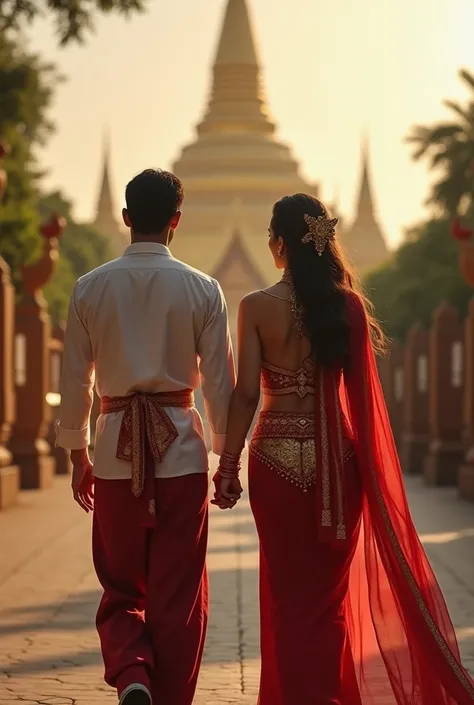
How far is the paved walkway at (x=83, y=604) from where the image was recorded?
257 inches

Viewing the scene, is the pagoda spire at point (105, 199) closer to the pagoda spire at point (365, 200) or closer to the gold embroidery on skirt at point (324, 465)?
the pagoda spire at point (365, 200)

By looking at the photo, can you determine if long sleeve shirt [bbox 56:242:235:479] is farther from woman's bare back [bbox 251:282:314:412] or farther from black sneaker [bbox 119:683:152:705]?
black sneaker [bbox 119:683:152:705]

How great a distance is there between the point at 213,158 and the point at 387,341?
203 feet

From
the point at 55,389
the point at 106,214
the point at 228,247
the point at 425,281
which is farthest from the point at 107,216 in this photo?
the point at 55,389

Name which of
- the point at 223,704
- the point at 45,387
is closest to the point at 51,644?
the point at 223,704

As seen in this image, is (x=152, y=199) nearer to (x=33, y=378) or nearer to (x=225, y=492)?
(x=225, y=492)

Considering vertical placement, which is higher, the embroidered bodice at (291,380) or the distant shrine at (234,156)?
the distant shrine at (234,156)

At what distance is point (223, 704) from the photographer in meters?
6.18

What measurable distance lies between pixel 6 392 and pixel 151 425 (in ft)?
35.1

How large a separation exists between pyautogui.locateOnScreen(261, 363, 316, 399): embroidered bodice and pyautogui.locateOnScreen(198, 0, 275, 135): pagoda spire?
6214 cm

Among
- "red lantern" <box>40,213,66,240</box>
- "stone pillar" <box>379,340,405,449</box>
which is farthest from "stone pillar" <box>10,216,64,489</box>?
"stone pillar" <box>379,340,405,449</box>

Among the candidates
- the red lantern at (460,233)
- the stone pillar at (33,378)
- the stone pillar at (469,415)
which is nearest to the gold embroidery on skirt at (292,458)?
the stone pillar at (469,415)

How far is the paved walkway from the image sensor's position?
21.4 feet

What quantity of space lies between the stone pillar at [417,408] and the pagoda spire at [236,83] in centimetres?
4319
